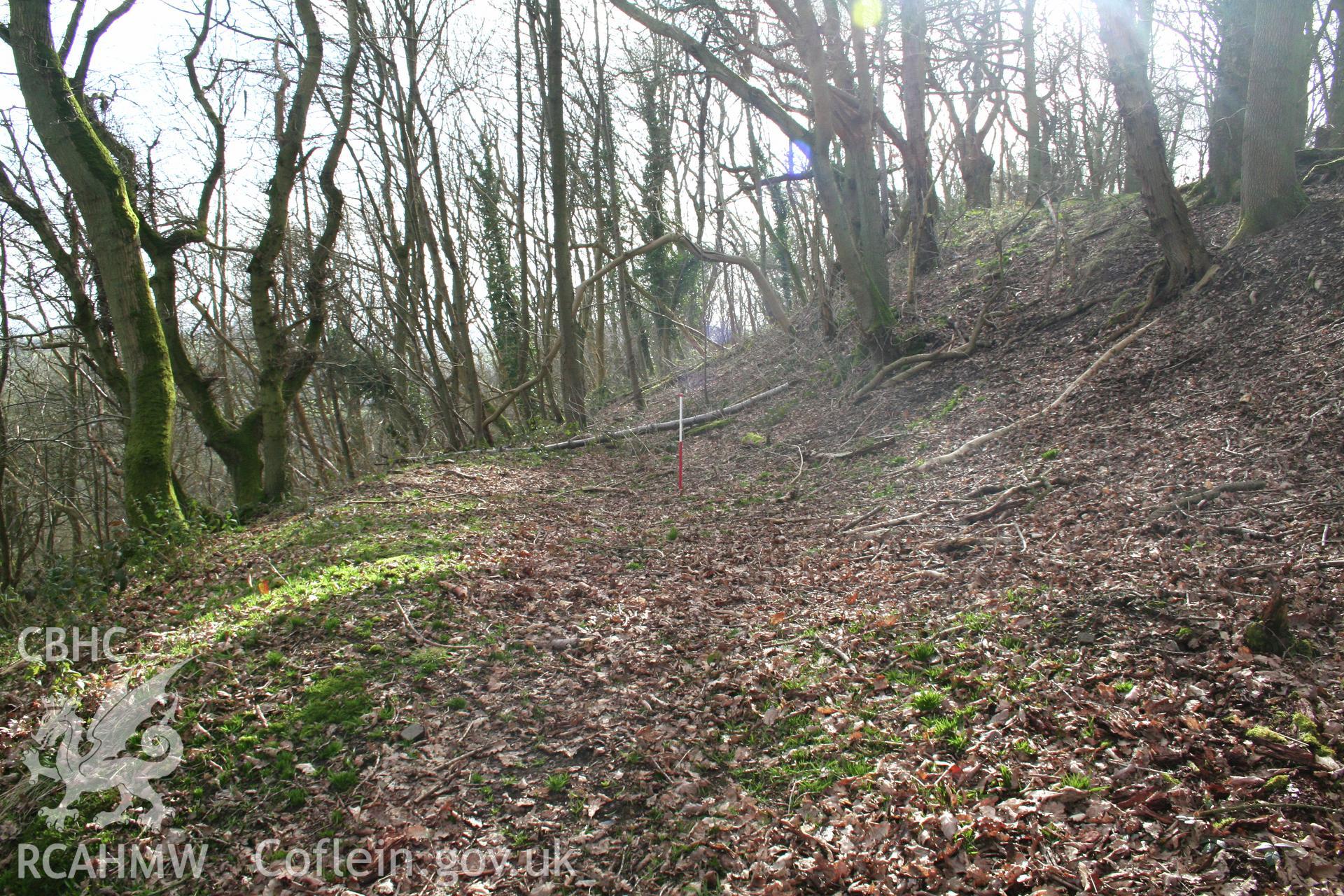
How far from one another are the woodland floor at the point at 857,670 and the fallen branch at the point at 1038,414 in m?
0.13

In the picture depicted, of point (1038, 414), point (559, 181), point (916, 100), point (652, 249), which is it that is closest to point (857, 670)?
point (1038, 414)

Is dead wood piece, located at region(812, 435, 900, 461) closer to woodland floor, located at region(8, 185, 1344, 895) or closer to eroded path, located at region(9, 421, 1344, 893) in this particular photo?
woodland floor, located at region(8, 185, 1344, 895)

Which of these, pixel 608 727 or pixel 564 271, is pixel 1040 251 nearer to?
pixel 564 271

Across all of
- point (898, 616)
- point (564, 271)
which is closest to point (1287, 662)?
point (898, 616)

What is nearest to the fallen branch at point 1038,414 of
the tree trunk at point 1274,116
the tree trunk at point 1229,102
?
the tree trunk at point 1274,116

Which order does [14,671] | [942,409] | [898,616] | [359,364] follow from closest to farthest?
[14,671] → [898,616] → [942,409] → [359,364]

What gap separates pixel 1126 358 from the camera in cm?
734

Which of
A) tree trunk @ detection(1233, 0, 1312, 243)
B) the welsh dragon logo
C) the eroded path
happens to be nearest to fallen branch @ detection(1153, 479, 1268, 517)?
the eroded path

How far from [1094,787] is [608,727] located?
7.63 feet

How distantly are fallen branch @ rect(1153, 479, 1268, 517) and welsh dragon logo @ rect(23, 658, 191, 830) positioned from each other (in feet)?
19.8

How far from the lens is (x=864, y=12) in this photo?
10.9 m

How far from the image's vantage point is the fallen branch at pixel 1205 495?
470 centimetres

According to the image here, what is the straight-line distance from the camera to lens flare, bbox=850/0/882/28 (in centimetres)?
1073

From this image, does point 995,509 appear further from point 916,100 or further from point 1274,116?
point 916,100
